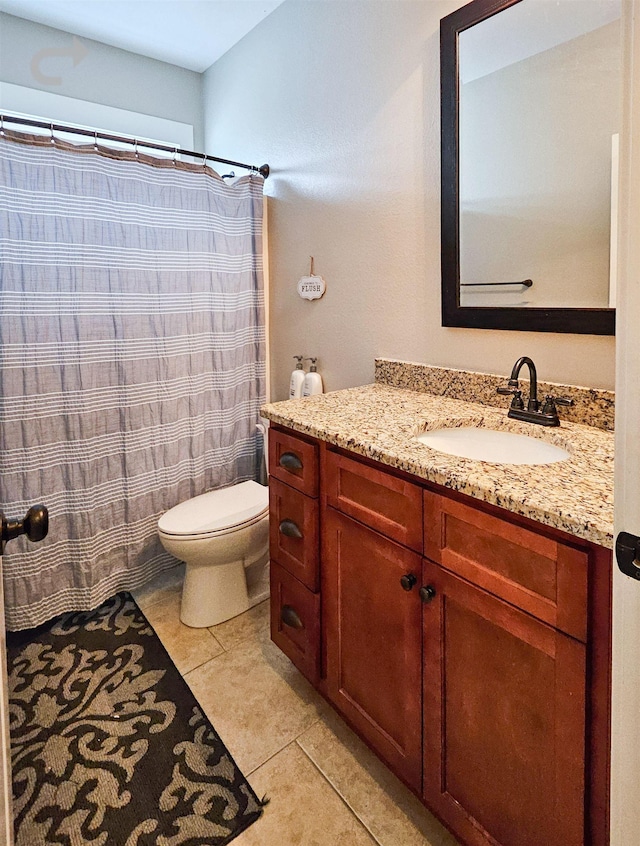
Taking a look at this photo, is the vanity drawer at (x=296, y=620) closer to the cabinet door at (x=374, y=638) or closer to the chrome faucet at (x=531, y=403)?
the cabinet door at (x=374, y=638)

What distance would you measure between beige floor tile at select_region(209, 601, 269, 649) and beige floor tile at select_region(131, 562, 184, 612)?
1.14 feet

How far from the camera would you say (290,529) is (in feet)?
4.92

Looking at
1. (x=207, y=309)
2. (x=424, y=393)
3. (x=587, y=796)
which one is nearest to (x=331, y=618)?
(x=587, y=796)

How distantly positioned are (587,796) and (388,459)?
0.68 m

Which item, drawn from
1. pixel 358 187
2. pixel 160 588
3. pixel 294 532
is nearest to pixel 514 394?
pixel 294 532

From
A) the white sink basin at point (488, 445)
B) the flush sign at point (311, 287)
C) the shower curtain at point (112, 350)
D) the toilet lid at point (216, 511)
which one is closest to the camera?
the white sink basin at point (488, 445)

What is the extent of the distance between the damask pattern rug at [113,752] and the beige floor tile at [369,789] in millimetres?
232

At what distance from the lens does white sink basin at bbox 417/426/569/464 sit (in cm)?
131

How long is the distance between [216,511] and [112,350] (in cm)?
77

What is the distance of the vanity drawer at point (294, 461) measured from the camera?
4.54 ft

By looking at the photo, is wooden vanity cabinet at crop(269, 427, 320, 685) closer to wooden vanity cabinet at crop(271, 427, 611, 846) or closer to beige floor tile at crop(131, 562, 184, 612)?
wooden vanity cabinet at crop(271, 427, 611, 846)

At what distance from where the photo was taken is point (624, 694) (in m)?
0.59

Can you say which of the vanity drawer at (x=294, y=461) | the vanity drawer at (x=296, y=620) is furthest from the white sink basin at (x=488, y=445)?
the vanity drawer at (x=296, y=620)

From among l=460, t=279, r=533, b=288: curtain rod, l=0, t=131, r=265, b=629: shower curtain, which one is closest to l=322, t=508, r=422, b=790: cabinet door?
l=460, t=279, r=533, b=288: curtain rod
